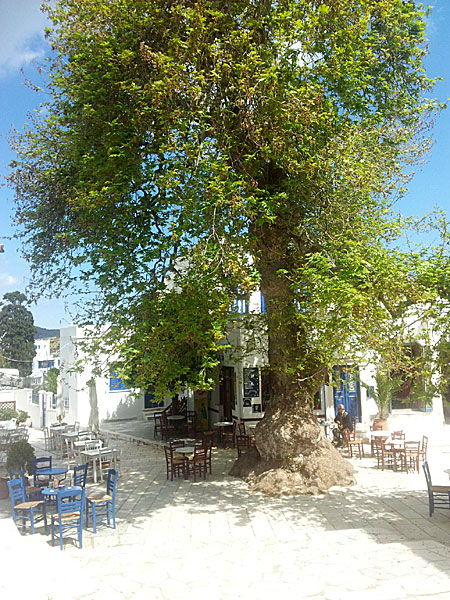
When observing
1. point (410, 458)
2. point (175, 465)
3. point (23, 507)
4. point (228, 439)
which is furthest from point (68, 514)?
point (228, 439)

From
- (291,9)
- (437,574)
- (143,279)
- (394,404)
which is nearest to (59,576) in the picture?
(437,574)

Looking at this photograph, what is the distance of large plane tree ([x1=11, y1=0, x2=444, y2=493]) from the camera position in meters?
9.62

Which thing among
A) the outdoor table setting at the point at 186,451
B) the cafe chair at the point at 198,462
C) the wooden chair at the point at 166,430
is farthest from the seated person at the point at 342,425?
the wooden chair at the point at 166,430

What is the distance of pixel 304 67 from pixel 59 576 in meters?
10.1

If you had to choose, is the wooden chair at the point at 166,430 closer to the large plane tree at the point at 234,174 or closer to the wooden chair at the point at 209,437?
the wooden chair at the point at 209,437

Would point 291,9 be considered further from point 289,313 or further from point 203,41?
point 289,313

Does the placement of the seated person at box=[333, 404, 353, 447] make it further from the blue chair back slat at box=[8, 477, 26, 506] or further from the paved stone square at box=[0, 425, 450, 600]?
the blue chair back slat at box=[8, 477, 26, 506]

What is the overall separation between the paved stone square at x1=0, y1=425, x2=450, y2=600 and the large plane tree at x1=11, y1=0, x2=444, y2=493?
1.49 m

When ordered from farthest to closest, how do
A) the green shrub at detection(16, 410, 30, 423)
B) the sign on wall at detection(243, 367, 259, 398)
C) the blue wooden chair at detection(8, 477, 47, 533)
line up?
1. the green shrub at detection(16, 410, 30, 423)
2. the sign on wall at detection(243, 367, 259, 398)
3. the blue wooden chair at detection(8, 477, 47, 533)

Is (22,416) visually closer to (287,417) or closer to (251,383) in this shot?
(251,383)

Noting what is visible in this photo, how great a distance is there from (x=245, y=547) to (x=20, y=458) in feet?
21.0

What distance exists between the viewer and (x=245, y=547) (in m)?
8.26

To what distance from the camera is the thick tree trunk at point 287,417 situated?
11.6 meters

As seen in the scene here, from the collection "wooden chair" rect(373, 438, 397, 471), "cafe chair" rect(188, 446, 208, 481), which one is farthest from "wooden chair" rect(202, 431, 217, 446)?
"wooden chair" rect(373, 438, 397, 471)
